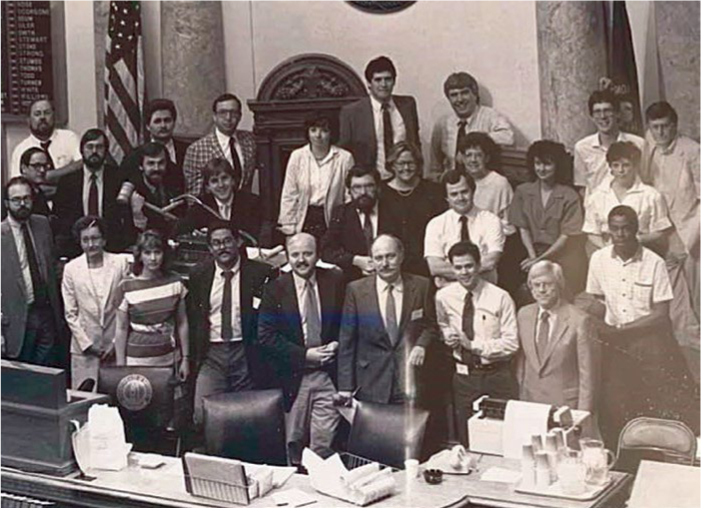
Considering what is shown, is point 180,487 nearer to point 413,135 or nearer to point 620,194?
point 413,135

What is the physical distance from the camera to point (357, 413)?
5785mm

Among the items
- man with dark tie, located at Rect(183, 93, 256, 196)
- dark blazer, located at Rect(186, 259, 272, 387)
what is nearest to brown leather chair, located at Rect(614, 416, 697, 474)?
dark blazer, located at Rect(186, 259, 272, 387)

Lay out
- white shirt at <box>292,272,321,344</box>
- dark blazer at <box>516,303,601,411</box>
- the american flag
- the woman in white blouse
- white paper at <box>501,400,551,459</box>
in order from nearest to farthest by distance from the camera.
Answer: dark blazer at <box>516,303,601,411</box> → white paper at <box>501,400,551,459</box> → the woman in white blouse → white shirt at <box>292,272,321,344</box> → the american flag

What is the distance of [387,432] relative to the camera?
5730mm

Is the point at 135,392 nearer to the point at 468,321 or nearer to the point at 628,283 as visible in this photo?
the point at 468,321

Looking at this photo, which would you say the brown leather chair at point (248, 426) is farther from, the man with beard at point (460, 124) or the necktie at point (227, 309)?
the man with beard at point (460, 124)

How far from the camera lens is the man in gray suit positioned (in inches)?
209

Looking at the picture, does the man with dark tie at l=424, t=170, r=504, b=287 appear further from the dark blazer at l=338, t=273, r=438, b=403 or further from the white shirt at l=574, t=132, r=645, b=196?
the white shirt at l=574, t=132, r=645, b=196

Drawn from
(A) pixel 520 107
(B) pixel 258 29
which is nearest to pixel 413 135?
(A) pixel 520 107

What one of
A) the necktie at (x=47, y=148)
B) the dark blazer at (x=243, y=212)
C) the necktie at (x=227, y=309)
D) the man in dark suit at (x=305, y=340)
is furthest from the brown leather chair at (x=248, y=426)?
the necktie at (x=47, y=148)

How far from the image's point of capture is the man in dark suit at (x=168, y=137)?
6.03m

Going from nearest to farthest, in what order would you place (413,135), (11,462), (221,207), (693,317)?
(693,317)
(413,135)
(221,207)
(11,462)

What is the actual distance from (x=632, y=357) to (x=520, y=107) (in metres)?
1.12

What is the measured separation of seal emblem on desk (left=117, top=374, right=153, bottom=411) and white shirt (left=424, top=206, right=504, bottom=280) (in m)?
1.62
